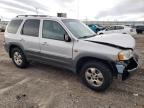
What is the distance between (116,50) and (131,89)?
4.29 ft

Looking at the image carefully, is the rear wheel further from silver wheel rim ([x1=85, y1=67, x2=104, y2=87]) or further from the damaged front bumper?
the damaged front bumper

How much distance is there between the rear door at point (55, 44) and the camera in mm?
5195

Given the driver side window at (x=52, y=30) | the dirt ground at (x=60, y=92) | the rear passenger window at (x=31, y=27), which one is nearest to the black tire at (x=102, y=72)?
the dirt ground at (x=60, y=92)

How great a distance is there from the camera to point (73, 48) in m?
5.00

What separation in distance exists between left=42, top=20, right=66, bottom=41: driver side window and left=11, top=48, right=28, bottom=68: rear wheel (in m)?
1.43

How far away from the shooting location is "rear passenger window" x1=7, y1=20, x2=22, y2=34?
22.0 feet

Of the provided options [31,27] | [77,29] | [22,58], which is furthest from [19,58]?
[77,29]

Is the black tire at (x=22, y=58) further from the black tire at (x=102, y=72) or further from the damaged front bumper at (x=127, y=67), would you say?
the damaged front bumper at (x=127, y=67)

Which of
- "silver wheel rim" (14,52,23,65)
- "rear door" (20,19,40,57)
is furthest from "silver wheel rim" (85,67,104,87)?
"silver wheel rim" (14,52,23,65)

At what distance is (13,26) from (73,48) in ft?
10.0

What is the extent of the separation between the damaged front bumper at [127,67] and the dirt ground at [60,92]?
547 millimetres

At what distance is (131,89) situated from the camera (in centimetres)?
489

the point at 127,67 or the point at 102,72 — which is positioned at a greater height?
the point at 127,67

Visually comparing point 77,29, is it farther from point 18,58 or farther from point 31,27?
point 18,58
